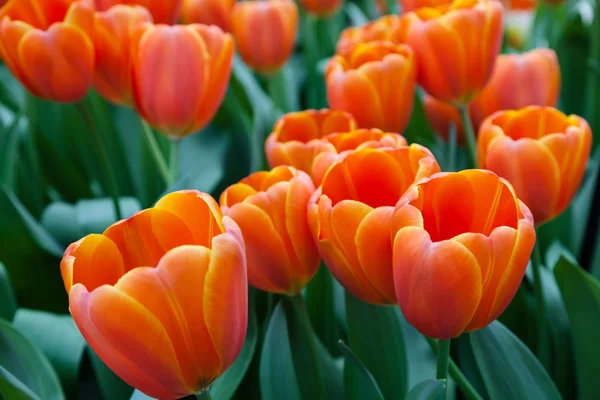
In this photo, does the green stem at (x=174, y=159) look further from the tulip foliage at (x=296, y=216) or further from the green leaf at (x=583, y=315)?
the green leaf at (x=583, y=315)

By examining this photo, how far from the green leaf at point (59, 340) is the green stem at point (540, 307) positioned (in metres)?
0.43

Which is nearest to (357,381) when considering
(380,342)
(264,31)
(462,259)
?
(380,342)

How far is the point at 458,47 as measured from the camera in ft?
2.19

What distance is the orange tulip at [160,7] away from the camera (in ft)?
2.50

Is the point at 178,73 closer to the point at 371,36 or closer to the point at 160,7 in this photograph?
the point at 160,7

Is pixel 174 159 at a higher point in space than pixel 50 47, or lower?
lower

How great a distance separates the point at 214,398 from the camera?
1.67 ft

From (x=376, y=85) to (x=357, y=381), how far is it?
310 millimetres

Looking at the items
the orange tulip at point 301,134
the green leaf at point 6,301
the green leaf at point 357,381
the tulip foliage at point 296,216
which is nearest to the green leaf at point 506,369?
the tulip foliage at point 296,216

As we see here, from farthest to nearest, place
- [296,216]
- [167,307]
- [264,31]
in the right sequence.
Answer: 1. [264,31]
2. [296,216]
3. [167,307]

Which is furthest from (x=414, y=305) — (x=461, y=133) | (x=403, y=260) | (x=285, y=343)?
(x=461, y=133)

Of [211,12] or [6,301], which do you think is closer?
[6,301]

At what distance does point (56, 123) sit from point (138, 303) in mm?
807

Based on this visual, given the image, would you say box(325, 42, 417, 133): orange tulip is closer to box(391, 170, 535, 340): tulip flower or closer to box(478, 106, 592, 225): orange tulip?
box(478, 106, 592, 225): orange tulip
